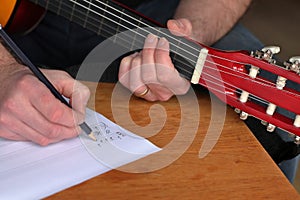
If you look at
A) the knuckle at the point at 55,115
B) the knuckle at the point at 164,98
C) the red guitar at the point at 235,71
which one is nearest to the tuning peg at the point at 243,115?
the red guitar at the point at 235,71

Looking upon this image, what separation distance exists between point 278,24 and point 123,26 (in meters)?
2.21

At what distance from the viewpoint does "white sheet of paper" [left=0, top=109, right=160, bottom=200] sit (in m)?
0.67

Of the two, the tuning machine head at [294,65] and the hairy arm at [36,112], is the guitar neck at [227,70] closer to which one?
the tuning machine head at [294,65]

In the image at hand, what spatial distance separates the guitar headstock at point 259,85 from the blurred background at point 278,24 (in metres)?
1.88

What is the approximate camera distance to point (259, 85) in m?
0.80

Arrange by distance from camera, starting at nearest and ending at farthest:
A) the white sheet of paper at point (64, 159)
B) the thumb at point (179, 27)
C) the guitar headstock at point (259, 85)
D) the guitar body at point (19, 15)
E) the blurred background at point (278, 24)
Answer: the white sheet of paper at point (64, 159), the guitar headstock at point (259, 85), the thumb at point (179, 27), the guitar body at point (19, 15), the blurred background at point (278, 24)

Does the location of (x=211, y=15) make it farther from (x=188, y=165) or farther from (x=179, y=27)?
(x=188, y=165)

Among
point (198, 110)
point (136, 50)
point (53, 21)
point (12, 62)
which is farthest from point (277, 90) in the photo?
point (53, 21)

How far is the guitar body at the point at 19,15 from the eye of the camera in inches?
43.5

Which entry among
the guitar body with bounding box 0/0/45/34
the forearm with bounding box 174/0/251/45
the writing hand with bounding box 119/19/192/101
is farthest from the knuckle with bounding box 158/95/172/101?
the guitar body with bounding box 0/0/45/34

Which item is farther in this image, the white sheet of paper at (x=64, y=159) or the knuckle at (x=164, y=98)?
the knuckle at (x=164, y=98)

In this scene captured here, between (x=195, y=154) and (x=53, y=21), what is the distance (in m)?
0.63

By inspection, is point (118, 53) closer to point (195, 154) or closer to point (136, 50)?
point (136, 50)

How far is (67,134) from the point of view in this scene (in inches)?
29.8
